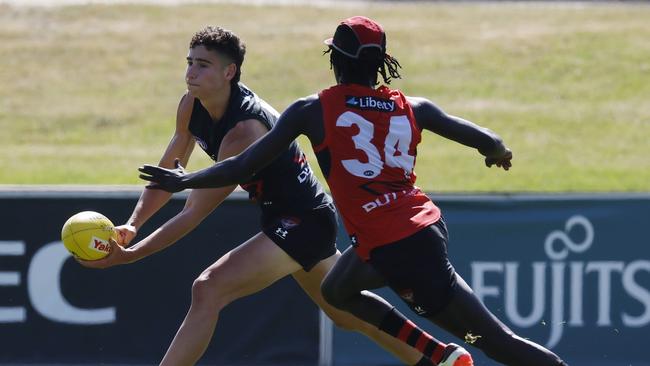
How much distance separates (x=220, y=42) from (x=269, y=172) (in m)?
0.73

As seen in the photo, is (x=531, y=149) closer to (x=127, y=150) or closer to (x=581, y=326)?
→ (x=127, y=150)

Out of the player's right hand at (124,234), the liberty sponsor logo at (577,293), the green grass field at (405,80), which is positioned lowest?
the green grass field at (405,80)

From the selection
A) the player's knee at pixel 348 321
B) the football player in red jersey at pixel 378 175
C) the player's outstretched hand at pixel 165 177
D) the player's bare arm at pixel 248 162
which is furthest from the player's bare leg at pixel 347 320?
the player's outstretched hand at pixel 165 177

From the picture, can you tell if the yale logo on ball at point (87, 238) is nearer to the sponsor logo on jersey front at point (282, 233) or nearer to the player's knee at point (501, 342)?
the sponsor logo on jersey front at point (282, 233)

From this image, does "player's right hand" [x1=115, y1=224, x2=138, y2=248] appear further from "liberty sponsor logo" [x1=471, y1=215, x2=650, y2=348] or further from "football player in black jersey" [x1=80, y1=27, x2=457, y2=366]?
"liberty sponsor logo" [x1=471, y1=215, x2=650, y2=348]

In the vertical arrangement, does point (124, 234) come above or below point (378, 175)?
below

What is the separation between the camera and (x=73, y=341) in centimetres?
871

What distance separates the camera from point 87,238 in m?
6.20

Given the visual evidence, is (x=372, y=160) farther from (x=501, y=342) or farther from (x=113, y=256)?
(x=113, y=256)

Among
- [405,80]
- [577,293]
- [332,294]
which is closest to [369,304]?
[332,294]

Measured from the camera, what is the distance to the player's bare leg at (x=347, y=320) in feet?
22.1

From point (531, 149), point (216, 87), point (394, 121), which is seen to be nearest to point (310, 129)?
point (394, 121)

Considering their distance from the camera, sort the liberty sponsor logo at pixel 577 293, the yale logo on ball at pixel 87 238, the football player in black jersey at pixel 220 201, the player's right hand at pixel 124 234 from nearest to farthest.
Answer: the yale logo on ball at pixel 87 238, the football player in black jersey at pixel 220 201, the player's right hand at pixel 124 234, the liberty sponsor logo at pixel 577 293

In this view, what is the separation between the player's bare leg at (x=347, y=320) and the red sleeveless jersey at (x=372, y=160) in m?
1.03
